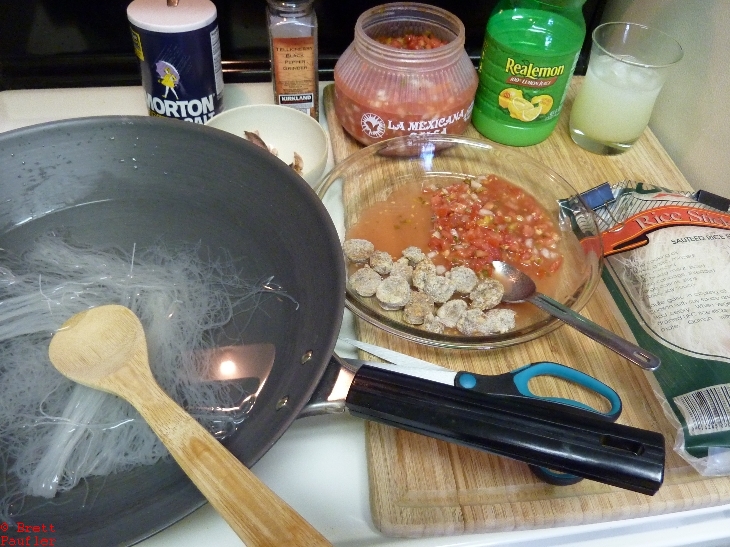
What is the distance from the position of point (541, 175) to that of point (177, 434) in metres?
0.59

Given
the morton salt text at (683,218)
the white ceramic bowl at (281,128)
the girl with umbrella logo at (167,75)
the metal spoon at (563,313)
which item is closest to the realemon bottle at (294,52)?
the white ceramic bowl at (281,128)

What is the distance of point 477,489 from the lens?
47 cm

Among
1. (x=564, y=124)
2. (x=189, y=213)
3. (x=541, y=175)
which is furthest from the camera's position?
(x=564, y=124)

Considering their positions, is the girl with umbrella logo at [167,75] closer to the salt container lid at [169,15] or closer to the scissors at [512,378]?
the salt container lid at [169,15]

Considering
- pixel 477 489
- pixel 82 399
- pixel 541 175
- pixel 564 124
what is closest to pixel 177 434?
pixel 82 399

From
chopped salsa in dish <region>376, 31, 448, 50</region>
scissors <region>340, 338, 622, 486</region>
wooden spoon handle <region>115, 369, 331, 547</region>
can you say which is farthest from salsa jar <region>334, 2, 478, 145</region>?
wooden spoon handle <region>115, 369, 331, 547</region>

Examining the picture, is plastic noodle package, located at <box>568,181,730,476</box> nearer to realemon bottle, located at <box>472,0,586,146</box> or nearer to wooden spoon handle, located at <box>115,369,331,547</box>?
realemon bottle, located at <box>472,0,586,146</box>

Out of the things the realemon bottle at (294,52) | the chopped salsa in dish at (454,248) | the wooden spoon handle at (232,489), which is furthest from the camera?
the realemon bottle at (294,52)

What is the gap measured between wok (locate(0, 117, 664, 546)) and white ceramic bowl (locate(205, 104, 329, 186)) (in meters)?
0.17

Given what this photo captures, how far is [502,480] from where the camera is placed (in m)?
0.48

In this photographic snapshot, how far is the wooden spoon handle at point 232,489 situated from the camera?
1.06ft

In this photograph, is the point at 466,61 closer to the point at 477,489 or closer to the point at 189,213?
the point at 189,213

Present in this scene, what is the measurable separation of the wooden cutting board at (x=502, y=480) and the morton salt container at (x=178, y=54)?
0.40m

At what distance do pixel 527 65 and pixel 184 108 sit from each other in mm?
466
